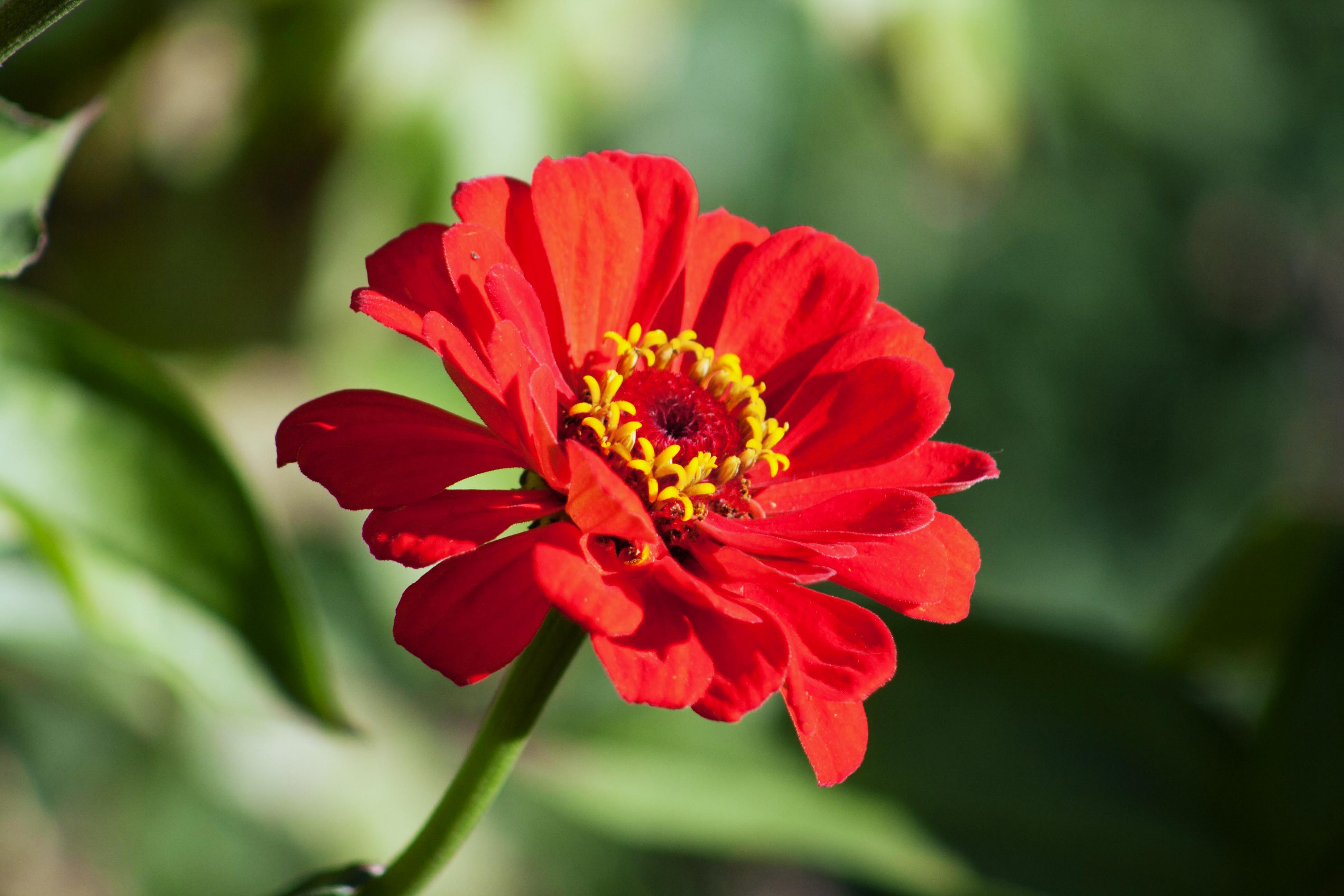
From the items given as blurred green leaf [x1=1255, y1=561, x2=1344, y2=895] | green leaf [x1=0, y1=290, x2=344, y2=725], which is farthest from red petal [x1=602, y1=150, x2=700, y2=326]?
blurred green leaf [x1=1255, y1=561, x2=1344, y2=895]

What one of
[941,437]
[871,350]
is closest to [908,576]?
[871,350]

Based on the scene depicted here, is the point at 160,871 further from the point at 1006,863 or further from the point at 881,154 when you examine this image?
the point at 881,154

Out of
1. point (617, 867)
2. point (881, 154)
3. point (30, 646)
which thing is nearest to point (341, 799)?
point (617, 867)

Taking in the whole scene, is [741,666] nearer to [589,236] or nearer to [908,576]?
[908,576]

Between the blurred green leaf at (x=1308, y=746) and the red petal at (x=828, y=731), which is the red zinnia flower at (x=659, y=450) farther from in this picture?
the blurred green leaf at (x=1308, y=746)

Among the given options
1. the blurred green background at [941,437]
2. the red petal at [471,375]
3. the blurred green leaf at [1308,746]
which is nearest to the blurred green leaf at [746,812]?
the blurred green background at [941,437]

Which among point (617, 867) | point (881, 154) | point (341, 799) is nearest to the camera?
point (341, 799)
